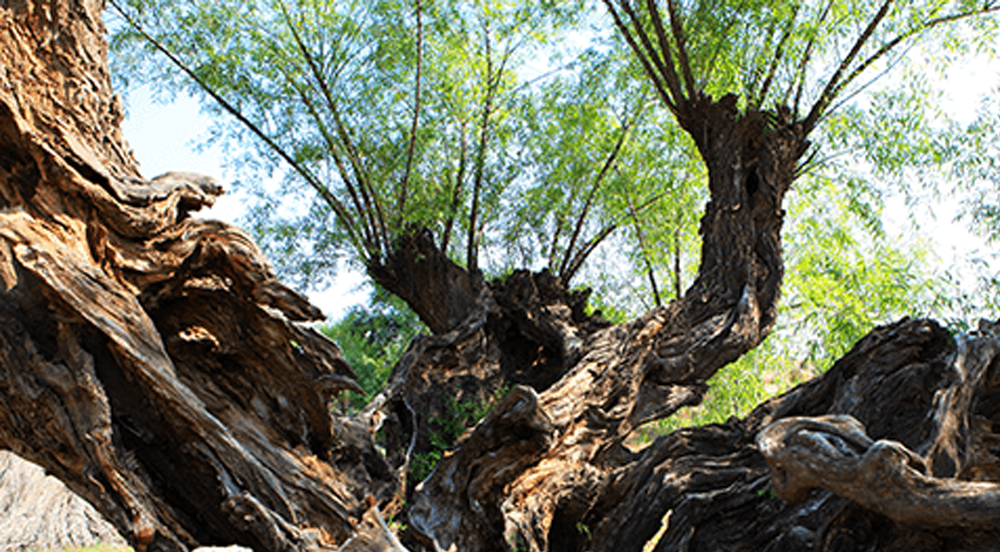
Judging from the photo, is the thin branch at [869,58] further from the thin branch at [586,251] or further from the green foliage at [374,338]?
the green foliage at [374,338]

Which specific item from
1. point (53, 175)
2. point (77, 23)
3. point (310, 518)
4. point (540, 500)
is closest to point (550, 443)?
point (540, 500)

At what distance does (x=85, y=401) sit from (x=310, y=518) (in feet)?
4.27

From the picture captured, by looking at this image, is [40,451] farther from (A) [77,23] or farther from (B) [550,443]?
(B) [550,443]

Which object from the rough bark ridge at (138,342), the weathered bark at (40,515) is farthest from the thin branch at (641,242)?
the weathered bark at (40,515)

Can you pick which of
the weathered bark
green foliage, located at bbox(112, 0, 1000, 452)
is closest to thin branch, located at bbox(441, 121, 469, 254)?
green foliage, located at bbox(112, 0, 1000, 452)

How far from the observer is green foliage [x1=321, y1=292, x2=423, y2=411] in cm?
1200

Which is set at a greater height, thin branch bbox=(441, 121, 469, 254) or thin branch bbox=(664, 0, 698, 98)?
thin branch bbox=(664, 0, 698, 98)

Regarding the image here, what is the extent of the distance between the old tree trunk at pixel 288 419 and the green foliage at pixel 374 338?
229 inches

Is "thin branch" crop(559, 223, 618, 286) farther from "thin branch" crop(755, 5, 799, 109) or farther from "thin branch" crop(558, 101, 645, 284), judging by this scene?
"thin branch" crop(755, 5, 799, 109)

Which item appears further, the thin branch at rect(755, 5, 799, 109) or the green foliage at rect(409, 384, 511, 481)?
the thin branch at rect(755, 5, 799, 109)

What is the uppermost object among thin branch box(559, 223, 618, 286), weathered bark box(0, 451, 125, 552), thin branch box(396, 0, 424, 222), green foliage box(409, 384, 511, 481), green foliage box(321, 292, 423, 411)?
thin branch box(396, 0, 424, 222)

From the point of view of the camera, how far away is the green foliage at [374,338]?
12.0 m

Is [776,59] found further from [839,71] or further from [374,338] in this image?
[374,338]

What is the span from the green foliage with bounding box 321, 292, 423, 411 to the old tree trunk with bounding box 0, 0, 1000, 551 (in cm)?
581
